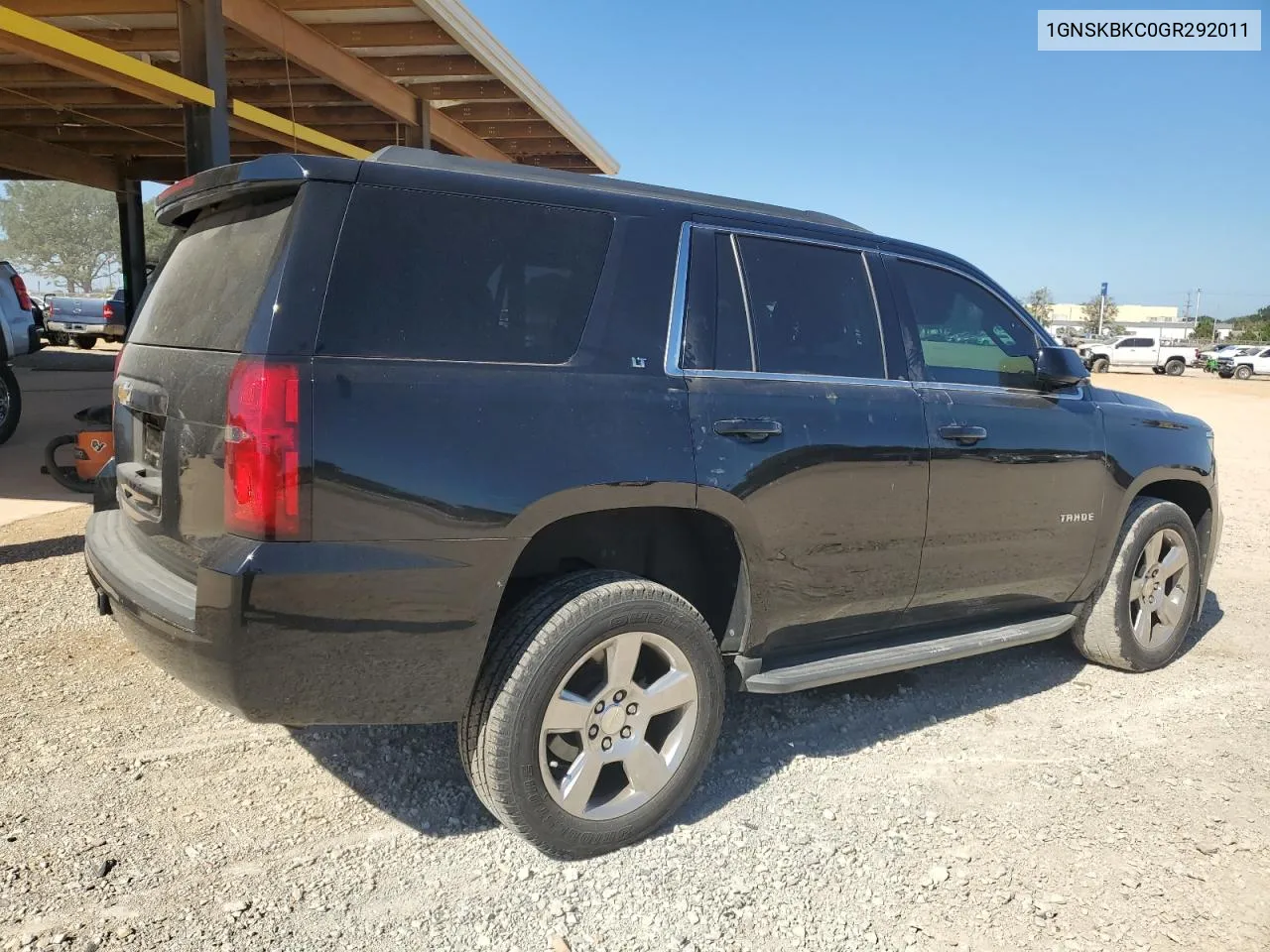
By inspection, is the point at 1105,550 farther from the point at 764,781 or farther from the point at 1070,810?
the point at 764,781

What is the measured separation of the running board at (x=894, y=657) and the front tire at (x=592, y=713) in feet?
0.81

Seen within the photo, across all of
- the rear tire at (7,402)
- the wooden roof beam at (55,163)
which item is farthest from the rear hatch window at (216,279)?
the wooden roof beam at (55,163)

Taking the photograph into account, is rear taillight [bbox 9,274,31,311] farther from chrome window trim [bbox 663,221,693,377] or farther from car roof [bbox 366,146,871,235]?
chrome window trim [bbox 663,221,693,377]

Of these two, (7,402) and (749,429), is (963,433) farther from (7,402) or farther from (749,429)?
(7,402)

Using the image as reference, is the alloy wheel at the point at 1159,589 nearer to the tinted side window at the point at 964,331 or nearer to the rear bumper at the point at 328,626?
the tinted side window at the point at 964,331

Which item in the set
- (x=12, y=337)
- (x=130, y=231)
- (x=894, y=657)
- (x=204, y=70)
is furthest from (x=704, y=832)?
(x=130, y=231)

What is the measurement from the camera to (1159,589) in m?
4.58

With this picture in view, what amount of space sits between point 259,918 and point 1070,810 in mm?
2583

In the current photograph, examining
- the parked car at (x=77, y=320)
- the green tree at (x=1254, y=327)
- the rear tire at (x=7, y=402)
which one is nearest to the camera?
the rear tire at (x=7, y=402)

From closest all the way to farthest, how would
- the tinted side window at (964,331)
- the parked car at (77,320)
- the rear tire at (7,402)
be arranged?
the tinted side window at (964,331) → the rear tire at (7,402) → the parked car at (77,320)

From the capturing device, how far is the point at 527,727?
103 inches

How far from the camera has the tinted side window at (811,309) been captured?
10.5 feet

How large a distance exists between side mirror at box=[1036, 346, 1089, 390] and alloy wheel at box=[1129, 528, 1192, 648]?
3.45 feet

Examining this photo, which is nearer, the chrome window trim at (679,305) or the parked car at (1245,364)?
the chrome window trim at (679,305)
